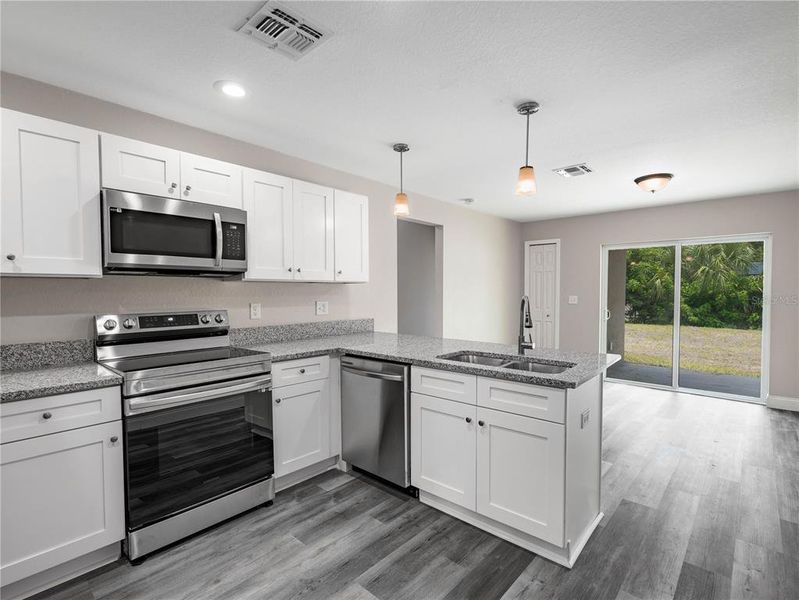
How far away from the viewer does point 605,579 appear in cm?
186

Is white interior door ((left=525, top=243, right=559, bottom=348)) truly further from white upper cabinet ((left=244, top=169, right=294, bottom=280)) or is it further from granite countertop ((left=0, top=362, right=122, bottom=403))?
granite countertop ((left=0, top=362, right=122, bottom=403))

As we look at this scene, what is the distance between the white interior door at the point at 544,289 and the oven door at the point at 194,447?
16.0 feet

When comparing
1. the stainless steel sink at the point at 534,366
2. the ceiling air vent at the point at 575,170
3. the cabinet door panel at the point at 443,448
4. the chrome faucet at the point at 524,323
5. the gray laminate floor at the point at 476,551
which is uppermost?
the ceiling air vent at the point at 575,170

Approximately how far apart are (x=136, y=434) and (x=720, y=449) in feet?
13.8

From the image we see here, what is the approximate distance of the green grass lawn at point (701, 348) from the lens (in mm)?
4809

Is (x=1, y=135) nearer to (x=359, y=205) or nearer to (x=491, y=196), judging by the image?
(x=359, y=205)

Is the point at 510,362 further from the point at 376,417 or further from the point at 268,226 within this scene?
the point at 268,226

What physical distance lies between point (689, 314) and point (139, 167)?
19.5 ft

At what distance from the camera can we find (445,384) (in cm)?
233

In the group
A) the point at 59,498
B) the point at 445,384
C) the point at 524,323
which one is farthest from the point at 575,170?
the point at 59,498

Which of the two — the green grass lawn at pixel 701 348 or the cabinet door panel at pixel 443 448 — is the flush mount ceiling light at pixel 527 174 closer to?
the cabinet door panel at pixel 443 448

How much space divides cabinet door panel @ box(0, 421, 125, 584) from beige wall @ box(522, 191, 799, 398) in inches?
224

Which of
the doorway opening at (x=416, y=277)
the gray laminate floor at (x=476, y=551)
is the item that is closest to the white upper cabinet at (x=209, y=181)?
the gray laminate floor at (x=476, y=551)

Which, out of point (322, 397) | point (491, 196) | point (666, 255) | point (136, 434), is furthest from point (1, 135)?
point (666, 255)
